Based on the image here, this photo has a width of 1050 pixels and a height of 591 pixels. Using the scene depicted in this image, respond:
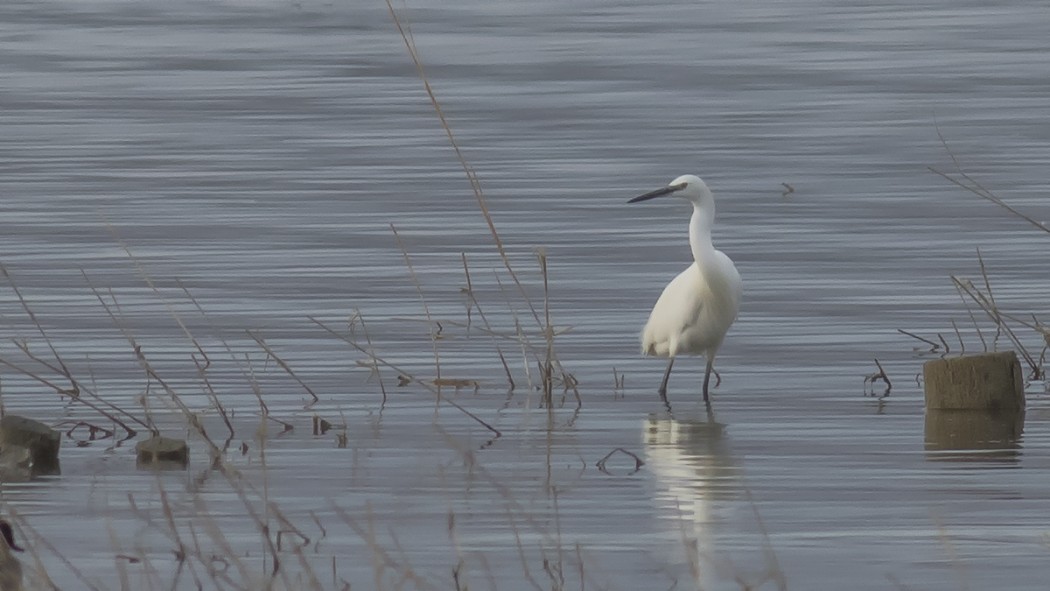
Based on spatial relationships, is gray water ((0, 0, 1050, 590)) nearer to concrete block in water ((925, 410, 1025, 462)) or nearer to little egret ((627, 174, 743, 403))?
concrete block in water ((925, 410, 1025, 462))

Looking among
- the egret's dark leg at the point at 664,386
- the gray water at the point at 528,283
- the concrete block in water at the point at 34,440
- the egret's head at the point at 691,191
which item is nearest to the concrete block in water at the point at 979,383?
the gray water at the point at 528,283

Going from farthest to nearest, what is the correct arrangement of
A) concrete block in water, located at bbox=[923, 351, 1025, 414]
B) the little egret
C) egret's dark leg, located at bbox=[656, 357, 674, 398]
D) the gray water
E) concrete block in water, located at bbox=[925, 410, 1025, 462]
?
the little egret → egret's dark leg, located at bbox=[656, 357, 674, 398] → concrete block in water, located at bbox=[923, 351, 1025, 414] → concrete block in water, located at bbox=[925, 410, 1025, 462] → the gray water

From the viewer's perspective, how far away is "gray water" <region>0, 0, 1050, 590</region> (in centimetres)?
778

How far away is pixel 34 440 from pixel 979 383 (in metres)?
3.78

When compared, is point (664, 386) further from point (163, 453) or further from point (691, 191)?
point (163, 453)

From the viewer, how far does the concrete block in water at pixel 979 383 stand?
32.8ft

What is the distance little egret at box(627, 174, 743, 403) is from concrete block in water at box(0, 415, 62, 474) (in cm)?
337

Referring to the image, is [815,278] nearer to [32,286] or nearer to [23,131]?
[32,286]

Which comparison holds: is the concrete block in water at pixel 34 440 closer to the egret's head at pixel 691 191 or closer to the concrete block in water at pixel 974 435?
the concrete block in water at pixel 974 435

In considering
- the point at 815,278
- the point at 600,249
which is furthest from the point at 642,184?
the point at 815,278

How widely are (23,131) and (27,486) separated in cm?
1508

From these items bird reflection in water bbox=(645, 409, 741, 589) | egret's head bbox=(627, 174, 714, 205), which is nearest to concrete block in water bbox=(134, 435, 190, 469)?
bird reflection in water bbox=(645, 409, 741, 589)

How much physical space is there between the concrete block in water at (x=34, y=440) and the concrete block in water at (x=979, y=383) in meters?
3.54

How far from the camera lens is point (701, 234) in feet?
40.1
